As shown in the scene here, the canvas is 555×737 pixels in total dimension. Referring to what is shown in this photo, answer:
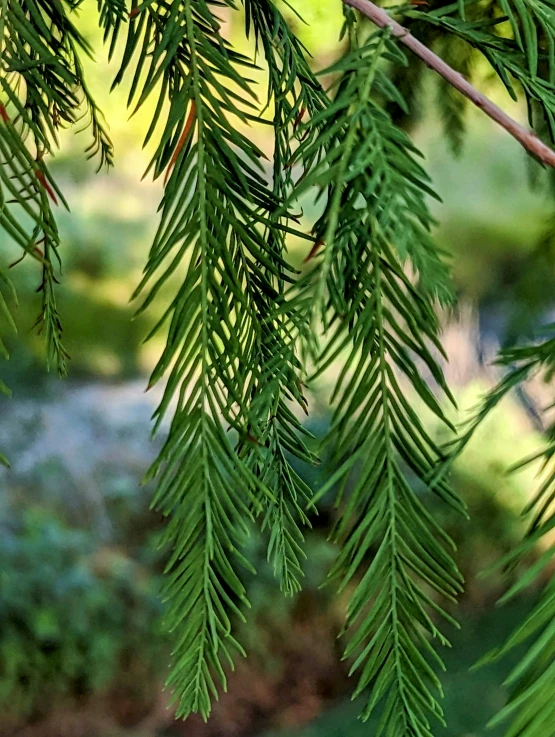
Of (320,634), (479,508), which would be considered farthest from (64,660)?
(479,508)

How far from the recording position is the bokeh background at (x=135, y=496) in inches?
34.9

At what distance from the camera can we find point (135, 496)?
3.42 feet

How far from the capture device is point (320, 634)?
0.97m

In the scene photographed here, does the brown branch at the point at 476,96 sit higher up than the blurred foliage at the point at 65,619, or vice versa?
the brown branch at the point at 476,96

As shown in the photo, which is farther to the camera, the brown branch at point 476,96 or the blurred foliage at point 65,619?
the blurred foliage at point 65,619

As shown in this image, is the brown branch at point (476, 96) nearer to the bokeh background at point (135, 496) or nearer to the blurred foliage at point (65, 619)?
the bokeh background at point (135, 496)

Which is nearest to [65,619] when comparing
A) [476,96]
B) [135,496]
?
[135,496]

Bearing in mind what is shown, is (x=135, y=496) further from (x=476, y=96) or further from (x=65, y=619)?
(x=476, y=96)

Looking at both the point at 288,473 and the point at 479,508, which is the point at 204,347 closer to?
Answer: the point at 288,473

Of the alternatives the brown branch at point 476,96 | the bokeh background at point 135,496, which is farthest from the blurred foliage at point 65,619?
the brown branch at point 476,96

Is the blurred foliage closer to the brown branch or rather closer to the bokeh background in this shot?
the bokeh background

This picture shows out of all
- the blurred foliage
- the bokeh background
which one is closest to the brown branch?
the bokeh background

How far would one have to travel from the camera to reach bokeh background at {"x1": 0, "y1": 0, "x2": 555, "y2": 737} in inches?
34.9

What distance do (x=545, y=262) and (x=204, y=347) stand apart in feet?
1.75
